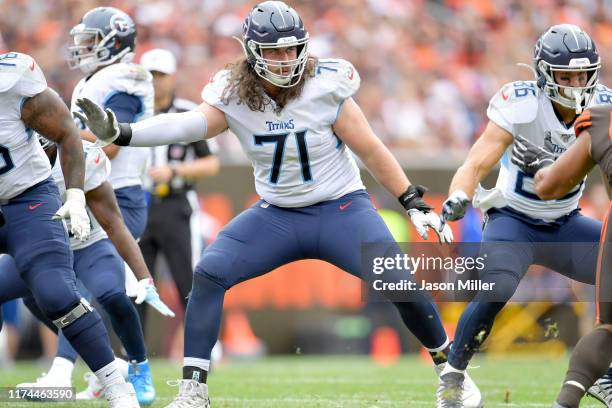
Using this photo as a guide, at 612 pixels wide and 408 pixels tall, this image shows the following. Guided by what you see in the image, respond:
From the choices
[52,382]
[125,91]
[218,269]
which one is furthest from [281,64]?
[52,382]

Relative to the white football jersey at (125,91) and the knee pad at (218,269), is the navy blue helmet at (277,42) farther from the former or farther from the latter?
the white football jersey at (125,91)

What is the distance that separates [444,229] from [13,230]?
189cm

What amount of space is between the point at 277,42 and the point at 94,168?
1.15 m

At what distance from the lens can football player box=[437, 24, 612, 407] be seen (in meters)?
5.12

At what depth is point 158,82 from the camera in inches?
314

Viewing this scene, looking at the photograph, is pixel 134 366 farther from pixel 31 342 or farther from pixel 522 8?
pixel 522 8

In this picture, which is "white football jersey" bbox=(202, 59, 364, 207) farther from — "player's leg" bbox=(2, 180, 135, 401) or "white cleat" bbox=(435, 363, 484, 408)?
"white cleat" bbox=(435, 363, 484, 408)

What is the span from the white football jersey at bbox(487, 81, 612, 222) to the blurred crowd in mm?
5902

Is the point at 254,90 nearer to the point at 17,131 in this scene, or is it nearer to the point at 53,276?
the point at 17,131

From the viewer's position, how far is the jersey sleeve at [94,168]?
5.35 m

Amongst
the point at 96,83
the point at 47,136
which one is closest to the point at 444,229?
the point at 47,136

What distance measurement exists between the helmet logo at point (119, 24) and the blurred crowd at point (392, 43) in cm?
402

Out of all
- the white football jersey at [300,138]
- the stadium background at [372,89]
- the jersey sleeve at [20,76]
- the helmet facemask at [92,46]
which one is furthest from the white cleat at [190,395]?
the stadium background at [372,89]

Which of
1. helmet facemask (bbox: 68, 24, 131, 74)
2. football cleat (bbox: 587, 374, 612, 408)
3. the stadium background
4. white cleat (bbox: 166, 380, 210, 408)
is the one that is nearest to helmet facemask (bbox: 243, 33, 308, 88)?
white cleat (bbox: 166, 380, 210, 408)
